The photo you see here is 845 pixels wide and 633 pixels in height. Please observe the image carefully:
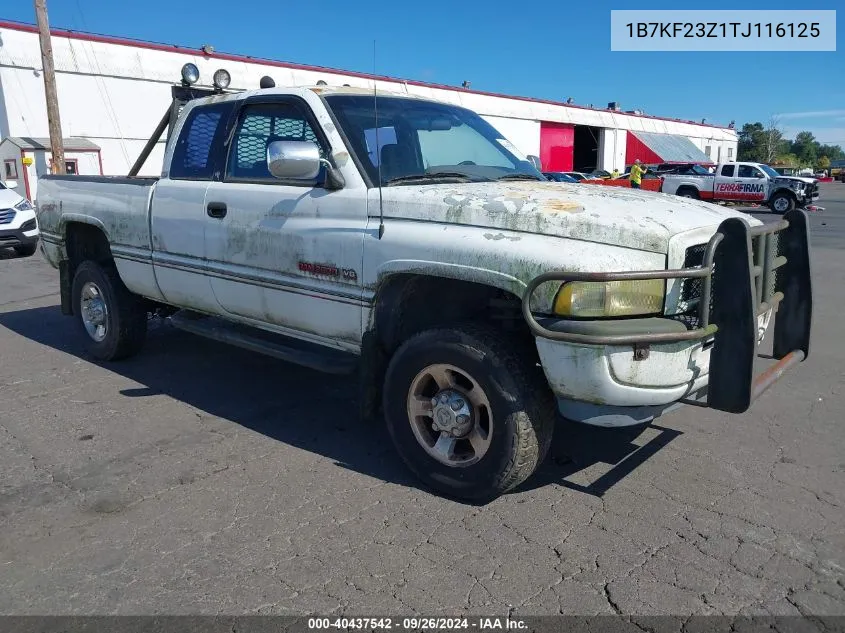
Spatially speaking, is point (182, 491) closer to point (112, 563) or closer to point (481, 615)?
point (112, 563)

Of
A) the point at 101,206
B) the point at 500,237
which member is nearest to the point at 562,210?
the point at 500,237

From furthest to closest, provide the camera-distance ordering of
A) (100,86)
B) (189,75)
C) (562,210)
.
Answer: (100,86)
(189,75)
(562,210)

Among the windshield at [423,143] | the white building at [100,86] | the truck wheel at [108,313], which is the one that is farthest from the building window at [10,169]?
the windshield at [423,143]

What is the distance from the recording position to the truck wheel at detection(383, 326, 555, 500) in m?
3.15

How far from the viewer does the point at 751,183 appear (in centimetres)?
2661

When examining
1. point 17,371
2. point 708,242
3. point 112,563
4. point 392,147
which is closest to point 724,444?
point 708,242

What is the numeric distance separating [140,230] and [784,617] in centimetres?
451

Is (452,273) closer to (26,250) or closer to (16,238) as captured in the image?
(16,238)

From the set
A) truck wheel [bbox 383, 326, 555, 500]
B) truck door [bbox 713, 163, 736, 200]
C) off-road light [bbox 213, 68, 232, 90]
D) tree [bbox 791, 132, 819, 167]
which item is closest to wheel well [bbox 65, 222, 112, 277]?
off-road light [bbox 213, 68, 232, 90]

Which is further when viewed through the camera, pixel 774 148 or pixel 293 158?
pixel 774 148

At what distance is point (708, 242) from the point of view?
2977mm

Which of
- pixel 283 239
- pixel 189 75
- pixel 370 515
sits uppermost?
pixel 189 75

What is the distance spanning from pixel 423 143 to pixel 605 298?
5.97ft

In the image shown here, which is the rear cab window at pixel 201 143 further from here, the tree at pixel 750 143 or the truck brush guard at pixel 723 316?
the tree at pixel 750 143
